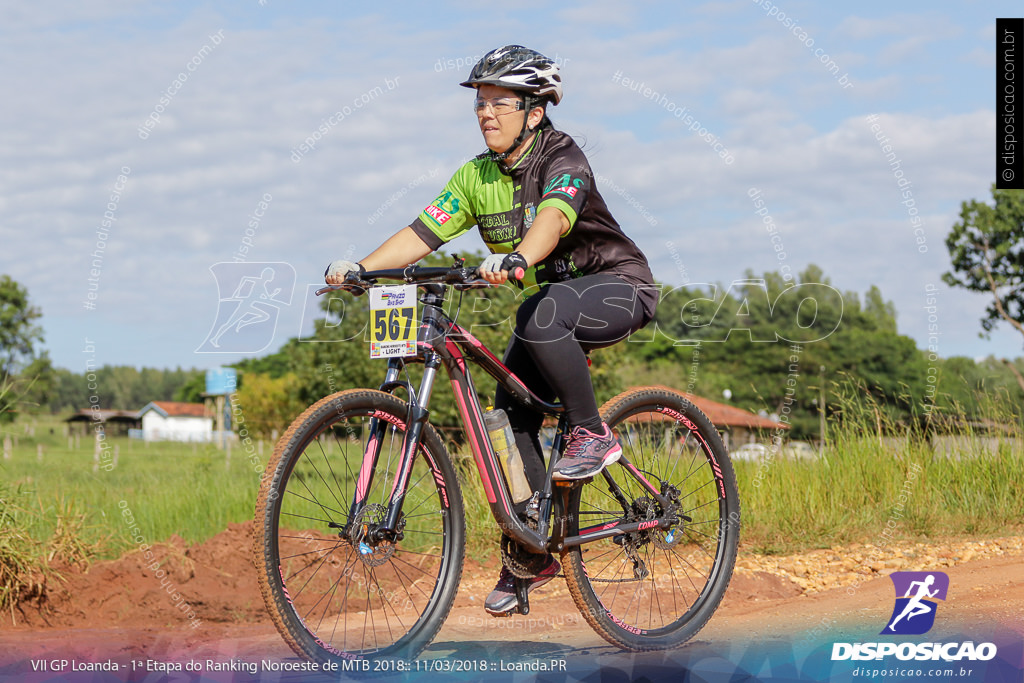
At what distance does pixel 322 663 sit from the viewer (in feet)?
10.5

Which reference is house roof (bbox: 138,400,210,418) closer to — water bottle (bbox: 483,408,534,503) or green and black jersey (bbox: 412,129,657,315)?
green and black jersey (bbox: 412,129,657,315)

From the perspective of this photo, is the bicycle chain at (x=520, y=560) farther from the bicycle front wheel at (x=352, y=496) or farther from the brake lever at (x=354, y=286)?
the brake lever at (x=354, y=286)

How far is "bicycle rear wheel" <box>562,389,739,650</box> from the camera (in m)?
4.13

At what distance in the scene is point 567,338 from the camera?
3729 mm

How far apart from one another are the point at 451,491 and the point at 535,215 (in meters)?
1.17

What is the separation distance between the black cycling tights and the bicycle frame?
0.39 feet

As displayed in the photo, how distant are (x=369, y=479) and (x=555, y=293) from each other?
1059 mm

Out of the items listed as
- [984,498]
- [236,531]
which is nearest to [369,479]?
[236,531]

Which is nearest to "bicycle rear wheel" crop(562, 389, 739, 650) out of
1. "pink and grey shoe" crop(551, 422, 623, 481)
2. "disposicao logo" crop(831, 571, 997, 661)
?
"pink and grey shoe" crop(551, 422, 623, 481)

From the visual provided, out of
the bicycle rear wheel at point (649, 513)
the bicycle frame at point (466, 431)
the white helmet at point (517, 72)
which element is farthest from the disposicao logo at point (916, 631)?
the white helmet at point (517, 72)

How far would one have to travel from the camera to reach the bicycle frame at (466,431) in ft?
11.1

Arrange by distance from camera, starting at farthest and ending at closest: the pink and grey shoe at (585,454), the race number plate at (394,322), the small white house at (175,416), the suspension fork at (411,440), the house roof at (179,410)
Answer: the house roof at (179,410)
the small white house at (175,416)
the pink and grey shoe at (585,454)
the race number plate at (394,322)
the suspension fork at (411,440)

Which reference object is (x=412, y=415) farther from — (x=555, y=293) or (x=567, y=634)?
(x=567, y=634)

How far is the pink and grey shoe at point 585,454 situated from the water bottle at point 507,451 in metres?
0.15
